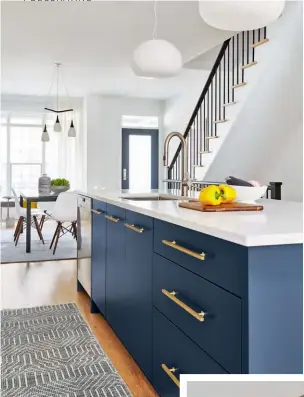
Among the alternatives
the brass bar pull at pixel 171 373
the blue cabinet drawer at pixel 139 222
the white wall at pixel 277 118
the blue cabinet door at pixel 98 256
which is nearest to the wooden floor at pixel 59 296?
the blue cabinet door at pixel 98 256

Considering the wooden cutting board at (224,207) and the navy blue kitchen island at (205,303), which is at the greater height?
the wooden cutting board at (224,207)

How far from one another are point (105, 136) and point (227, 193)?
784 centimetres

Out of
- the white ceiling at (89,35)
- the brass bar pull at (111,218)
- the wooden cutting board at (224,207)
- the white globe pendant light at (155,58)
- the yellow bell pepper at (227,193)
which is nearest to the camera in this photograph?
the wooden cutting board at (224,207)

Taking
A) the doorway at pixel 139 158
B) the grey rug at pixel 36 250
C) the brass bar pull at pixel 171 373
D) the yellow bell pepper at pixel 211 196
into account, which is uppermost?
the doorway at pixel 139 158

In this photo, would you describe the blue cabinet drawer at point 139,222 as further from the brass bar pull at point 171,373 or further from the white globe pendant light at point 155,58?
the white globe pendant light at point 155,58

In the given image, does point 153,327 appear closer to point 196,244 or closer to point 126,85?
point 196,244

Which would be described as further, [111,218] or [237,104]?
[237,104]

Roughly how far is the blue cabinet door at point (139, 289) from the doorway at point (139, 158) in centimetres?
774

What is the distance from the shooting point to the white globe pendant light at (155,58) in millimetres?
2900

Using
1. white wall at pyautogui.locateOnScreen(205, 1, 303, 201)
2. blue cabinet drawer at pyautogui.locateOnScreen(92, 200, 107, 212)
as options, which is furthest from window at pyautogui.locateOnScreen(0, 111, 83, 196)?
blue cabinet drawer at pyautogui.locateOnScreen(92, 200, 107, 212)

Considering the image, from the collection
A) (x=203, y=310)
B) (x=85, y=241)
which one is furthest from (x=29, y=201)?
(x=203, y=310)

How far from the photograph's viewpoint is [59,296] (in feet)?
12.5

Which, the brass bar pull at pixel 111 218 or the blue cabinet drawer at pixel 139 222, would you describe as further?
the brass bar pull at pixel 111 218

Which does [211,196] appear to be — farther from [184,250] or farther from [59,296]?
[59,296]
